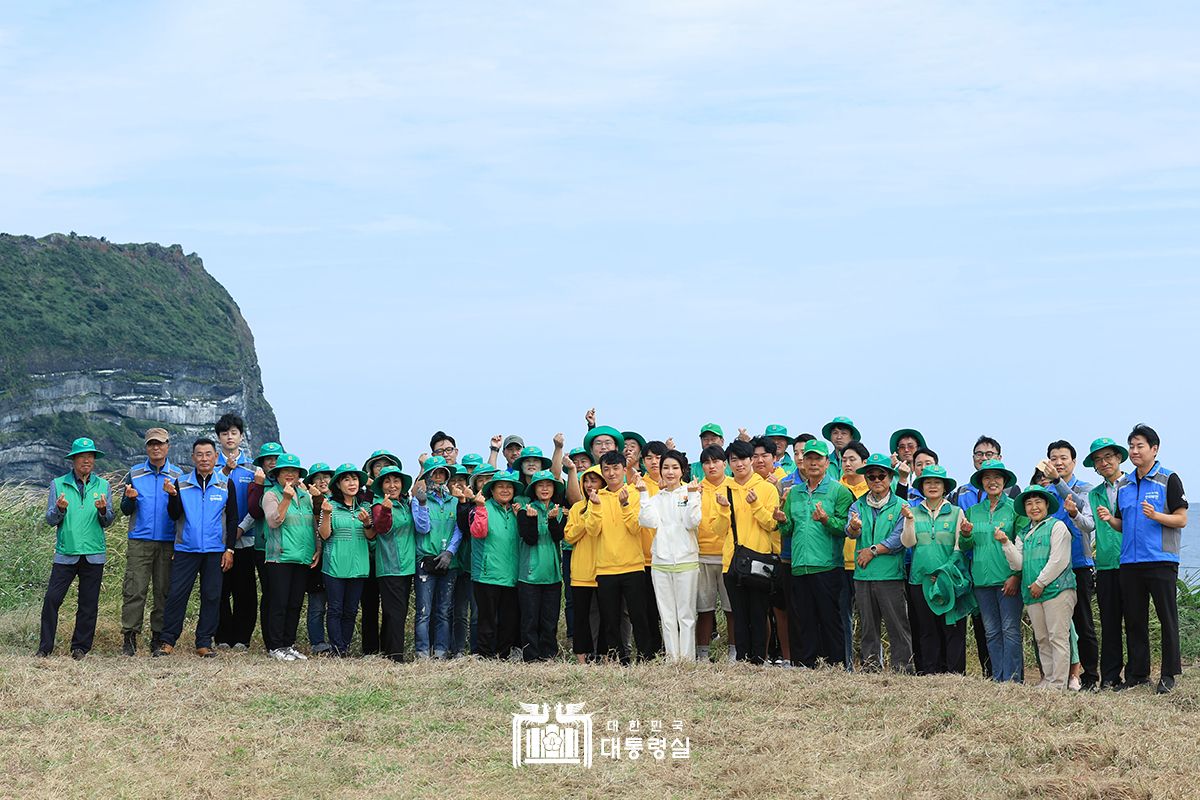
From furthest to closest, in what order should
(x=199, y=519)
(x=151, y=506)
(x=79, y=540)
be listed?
(x=151, y=506) < (x=199, y=519) < (x=79, y=540)

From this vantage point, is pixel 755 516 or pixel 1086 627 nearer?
pixel 755 516

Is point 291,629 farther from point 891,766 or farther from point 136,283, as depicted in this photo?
point 136,283

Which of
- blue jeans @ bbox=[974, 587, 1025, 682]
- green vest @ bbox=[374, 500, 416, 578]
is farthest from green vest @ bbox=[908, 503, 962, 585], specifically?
green vest @ bbox=[374, 500, 416, 578]

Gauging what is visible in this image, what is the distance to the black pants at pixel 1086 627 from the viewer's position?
11.0m

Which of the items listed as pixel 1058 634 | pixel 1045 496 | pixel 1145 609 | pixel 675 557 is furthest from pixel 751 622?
pixel 1145 609

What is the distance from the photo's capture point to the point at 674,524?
1088 cm

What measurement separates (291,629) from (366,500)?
1311 mm

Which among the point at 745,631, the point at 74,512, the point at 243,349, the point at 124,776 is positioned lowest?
the point at 124,776

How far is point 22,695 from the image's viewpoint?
9422 mm

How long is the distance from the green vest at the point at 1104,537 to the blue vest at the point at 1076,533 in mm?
81

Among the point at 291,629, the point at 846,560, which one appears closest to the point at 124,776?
the point at 291,629

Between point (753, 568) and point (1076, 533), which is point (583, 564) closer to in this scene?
point (753, 568)

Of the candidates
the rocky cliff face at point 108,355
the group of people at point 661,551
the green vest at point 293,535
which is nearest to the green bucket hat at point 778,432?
the group of people at point 661,551

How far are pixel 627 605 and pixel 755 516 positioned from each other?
1333mm
